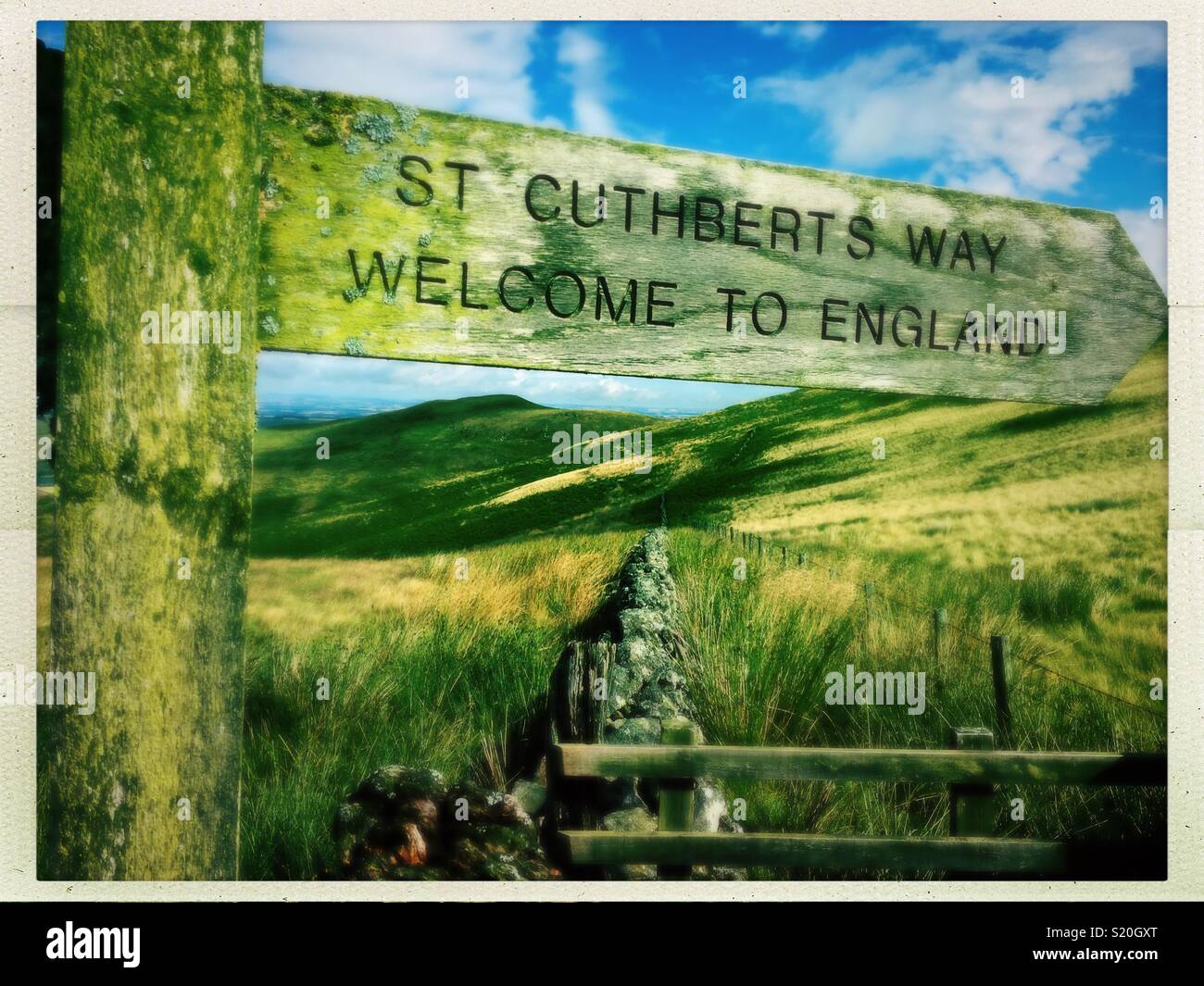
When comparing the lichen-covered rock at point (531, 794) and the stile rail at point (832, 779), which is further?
the lichen-covered rock at point (531, 794)

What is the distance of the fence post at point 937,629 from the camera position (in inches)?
157

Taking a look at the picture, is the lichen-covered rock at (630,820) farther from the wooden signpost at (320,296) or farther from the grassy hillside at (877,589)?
the wooden signpost at (320,296)

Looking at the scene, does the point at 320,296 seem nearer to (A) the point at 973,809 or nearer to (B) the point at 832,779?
(B) the point at 832,779

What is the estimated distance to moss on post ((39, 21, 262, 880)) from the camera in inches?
79.7

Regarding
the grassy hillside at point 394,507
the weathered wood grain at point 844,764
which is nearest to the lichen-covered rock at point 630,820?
the weathered wood grain at point 844,764

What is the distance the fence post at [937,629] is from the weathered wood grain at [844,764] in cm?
103

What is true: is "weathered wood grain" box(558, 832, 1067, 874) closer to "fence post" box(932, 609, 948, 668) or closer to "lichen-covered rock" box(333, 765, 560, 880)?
"lichen-covered rock" box(333, 765, 560, 880)

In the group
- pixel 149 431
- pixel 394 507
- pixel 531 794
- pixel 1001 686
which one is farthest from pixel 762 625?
pixel 394 507

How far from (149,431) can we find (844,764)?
93.7 inches

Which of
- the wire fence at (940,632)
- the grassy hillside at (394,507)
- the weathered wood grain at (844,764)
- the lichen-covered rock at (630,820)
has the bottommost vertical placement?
the lichen-covered rock at (630,820)

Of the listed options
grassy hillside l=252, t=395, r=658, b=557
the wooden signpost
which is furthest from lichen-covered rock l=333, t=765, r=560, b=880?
grassy hillside l=252, t=395, r=658, b=557

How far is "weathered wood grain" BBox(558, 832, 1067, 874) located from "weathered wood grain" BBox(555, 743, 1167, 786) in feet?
0.73

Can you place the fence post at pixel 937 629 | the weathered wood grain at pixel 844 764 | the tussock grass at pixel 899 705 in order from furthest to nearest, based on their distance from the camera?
1. the fence post at pixel 937 629
2. the tussock grass at pixel 899 705
3. the weathered wood grain at pixel 844 764

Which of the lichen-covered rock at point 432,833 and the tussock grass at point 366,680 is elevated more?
the tussock grass at point 366,680
